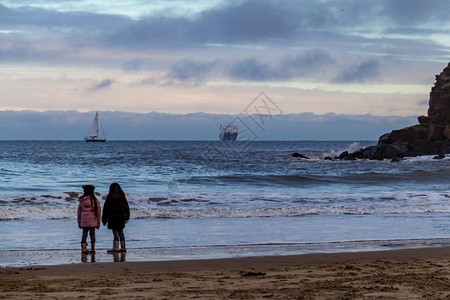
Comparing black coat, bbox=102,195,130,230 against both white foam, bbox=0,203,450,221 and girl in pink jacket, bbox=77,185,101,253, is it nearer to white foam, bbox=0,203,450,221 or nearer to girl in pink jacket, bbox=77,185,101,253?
girl in pink jacket, bbox=77,185,101,253

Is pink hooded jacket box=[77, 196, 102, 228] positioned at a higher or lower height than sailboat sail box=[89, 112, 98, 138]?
lower

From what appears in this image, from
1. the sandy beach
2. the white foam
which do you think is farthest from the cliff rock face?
the sandy beach

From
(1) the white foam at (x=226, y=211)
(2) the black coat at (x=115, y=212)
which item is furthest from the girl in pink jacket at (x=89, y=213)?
(1) the white foam at (x=226, y=211)

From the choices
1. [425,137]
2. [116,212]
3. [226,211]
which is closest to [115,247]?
[116,212]

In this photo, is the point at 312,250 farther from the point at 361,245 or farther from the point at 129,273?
the point at 129,273

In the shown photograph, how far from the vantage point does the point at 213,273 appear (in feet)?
29.7

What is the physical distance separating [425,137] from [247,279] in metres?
61.1

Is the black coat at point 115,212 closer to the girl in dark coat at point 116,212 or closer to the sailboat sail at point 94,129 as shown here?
the girl in dark coat at point 116,212

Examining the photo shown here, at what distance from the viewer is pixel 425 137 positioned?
216ft

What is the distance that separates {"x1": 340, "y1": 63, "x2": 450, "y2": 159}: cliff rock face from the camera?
62.8 metres

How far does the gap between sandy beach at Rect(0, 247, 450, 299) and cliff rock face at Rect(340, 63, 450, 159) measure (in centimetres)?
5249

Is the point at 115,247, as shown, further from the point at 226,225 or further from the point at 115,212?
the point at 226,225

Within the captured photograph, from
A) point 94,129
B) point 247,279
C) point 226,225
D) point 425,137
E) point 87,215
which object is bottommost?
point 226,225

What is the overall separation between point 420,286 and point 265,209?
38.7 feet
